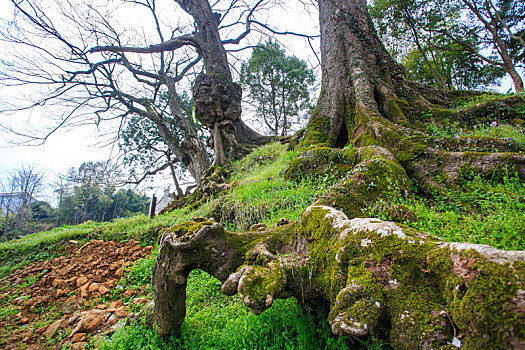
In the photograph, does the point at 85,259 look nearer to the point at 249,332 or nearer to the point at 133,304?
the point at 133,304

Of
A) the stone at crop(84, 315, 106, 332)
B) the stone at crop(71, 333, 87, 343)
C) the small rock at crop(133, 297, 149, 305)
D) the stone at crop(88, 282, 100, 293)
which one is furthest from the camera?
the stone at crop(88, 282, 100, 293)

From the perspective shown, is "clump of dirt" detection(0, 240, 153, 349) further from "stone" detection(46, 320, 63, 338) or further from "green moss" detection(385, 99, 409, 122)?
"green moss" detection(385, 99, 409, 122)

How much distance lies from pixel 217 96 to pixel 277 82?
270 inches

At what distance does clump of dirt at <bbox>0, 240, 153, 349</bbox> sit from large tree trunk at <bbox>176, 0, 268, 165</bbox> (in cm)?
493

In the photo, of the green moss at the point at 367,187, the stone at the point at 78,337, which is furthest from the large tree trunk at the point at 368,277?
the stone at the point at 78,337

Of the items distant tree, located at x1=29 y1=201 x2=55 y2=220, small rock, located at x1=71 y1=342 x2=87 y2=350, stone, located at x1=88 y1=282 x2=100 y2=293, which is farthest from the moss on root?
distant tree, located at x1=29 y1=201 x2=55 y2=220

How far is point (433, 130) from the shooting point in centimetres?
403

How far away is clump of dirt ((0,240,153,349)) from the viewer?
277 cm

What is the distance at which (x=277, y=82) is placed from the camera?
14.4m

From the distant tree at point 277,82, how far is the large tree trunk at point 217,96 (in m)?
3.70

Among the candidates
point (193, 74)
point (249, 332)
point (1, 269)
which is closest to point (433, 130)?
point (249, 332)

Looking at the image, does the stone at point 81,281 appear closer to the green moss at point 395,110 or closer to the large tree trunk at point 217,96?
the large tree trunk at point 217,96

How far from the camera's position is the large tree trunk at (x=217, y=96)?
29.0ft

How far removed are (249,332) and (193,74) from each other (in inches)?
502
